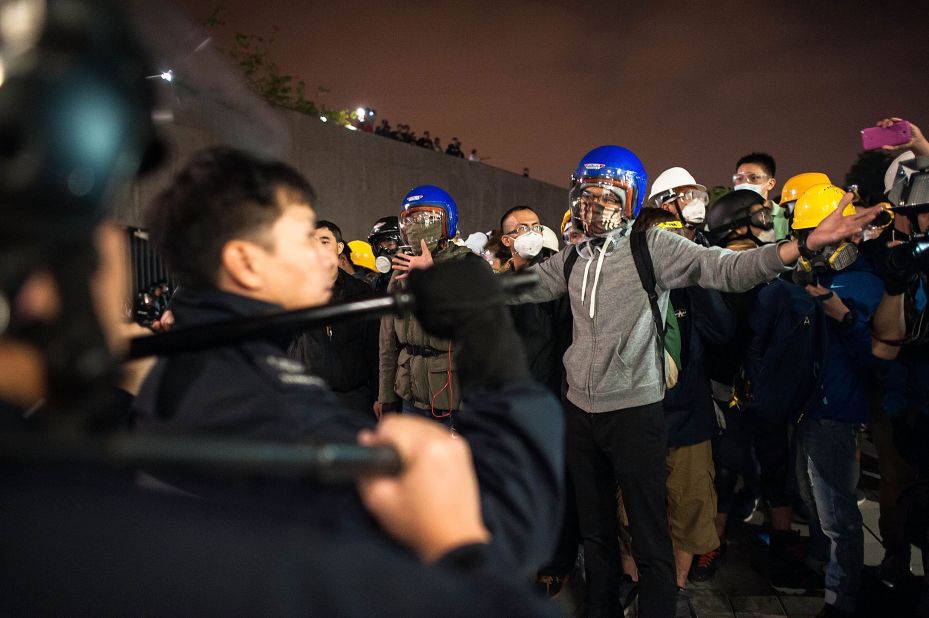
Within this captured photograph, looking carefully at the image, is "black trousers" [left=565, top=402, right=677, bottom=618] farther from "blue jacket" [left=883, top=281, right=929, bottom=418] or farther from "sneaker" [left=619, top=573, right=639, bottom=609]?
"blue jacket" [left=883, top=281, right=929, bottom=418]

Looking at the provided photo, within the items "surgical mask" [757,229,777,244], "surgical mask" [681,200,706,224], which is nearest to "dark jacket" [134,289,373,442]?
"surgical mask" [757,229,777,244]

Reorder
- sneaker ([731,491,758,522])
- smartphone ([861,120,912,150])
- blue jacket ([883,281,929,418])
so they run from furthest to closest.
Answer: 1. sneaker ([731,491,758,522])
2. smartphone ([861,120,912,150])
3. blue jacket ([883,281,929,418])

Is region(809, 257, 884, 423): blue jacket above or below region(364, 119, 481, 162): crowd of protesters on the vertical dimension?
below

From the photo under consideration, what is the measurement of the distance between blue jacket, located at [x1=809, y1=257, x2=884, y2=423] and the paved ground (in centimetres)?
114

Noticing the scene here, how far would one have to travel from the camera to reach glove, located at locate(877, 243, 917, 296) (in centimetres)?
313

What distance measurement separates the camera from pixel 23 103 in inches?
21.6

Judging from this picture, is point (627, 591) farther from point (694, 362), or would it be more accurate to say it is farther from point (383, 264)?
point (383, 264)

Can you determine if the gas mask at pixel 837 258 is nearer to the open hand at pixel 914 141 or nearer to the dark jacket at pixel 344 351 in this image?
the open hand at pixel 914 141

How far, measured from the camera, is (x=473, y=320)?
123 centimetres

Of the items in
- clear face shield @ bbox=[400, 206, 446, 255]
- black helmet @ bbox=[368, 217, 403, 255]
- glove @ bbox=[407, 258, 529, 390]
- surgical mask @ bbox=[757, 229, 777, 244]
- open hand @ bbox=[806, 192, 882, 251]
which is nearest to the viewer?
glove @ bbox=[407, 258, 529, 390]

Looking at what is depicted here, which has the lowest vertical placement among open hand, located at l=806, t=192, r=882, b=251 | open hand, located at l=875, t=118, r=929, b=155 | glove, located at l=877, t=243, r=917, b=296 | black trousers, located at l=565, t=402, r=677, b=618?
black trousers, located at l=565, t=402, r=677, b=618

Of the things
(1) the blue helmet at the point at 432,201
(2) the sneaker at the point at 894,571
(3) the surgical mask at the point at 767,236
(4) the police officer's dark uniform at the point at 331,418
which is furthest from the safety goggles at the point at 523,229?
(4) the police officer's dark uniform at the point at 331,418

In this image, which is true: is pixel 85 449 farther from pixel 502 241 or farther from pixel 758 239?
pixel 502 241

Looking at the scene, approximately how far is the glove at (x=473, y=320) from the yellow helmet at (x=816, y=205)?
4.56 m
